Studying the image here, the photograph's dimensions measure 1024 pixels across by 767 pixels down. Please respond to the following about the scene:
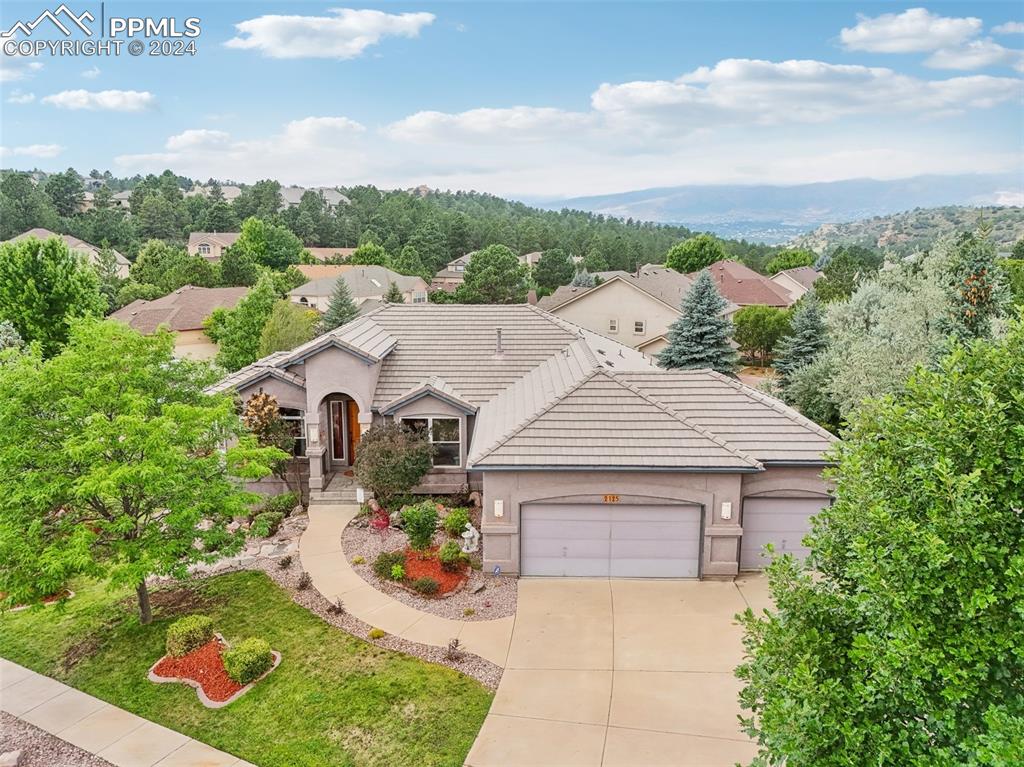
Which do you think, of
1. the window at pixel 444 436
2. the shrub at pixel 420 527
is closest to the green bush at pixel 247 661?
the shrub at pixel 420 527

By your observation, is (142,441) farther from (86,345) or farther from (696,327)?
(696,327)

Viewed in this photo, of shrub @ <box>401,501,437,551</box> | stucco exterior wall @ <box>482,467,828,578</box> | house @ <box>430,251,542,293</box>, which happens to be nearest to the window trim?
shrub @ <box>401,501,437,551</box>

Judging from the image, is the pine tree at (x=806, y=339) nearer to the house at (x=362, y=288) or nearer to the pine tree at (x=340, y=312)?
the pine tree at (x=340, y=312)

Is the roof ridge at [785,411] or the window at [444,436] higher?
the roof ridge at [785,411]

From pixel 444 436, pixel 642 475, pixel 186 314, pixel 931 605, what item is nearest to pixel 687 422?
pixel 642 475

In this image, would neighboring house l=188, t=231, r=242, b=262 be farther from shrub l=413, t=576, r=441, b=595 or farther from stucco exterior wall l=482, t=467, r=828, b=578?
shrub l=413, t=576, r=441, b=595

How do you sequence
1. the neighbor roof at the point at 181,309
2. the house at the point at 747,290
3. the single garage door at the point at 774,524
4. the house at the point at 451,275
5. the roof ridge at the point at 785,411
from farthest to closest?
the house at the point at 451,275, the house at the point at 747,290, the neighbor roof at the point at 181,309, the roof ridge at the point at 785,411, the single garage door at the point at 774,524
